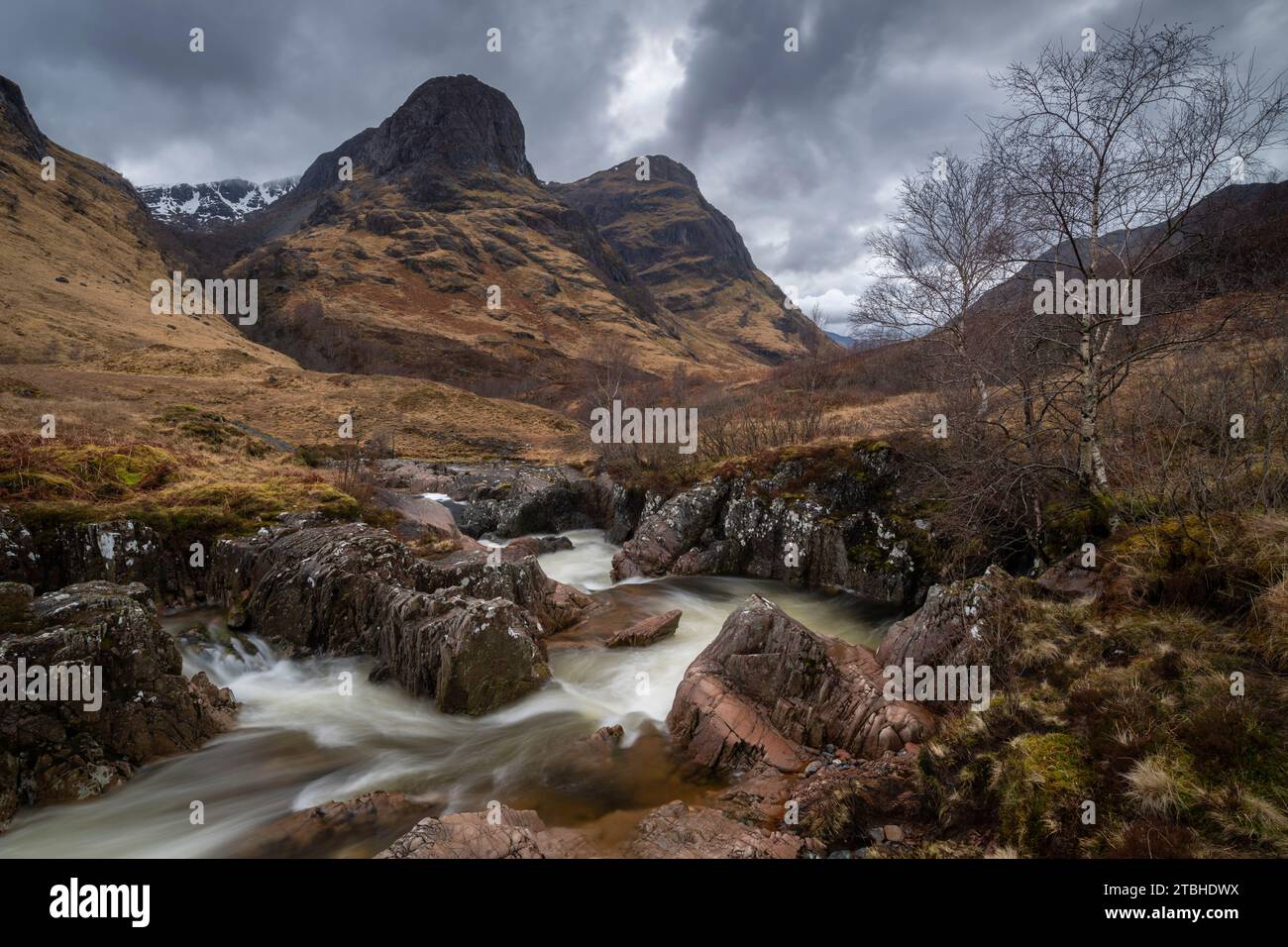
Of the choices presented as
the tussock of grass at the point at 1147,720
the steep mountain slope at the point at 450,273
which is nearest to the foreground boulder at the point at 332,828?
the tussock of grass at the point at 1147,720

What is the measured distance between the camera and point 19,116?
110m

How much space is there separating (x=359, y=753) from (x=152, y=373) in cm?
6342

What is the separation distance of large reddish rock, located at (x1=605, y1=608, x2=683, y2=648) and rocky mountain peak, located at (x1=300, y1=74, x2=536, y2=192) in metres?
202

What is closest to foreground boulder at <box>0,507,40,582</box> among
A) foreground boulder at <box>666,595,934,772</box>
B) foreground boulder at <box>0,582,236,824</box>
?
foreground boulder at <box>0,582,236,824</box>

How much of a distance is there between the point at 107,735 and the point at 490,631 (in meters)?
5.04

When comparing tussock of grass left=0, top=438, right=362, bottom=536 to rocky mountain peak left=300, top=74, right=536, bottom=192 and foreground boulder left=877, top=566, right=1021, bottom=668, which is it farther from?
rocky mountain peak left=300, top=74, right=536, bottom=192

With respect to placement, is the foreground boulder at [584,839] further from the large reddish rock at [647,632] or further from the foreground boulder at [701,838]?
the large reddish rock at [647,632]

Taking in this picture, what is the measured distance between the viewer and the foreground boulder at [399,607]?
9.38m

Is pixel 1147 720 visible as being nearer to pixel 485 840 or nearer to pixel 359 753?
pixel 485 840

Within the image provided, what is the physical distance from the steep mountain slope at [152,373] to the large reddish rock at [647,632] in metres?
24.5

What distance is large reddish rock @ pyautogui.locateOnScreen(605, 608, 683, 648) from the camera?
1159 centimetres

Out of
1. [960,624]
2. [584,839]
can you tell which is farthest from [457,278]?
[584,839]
